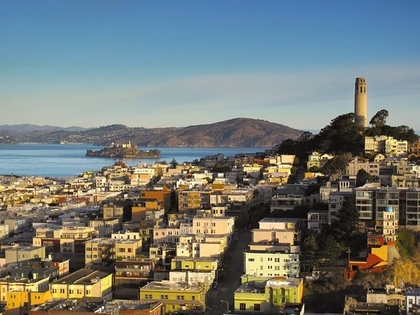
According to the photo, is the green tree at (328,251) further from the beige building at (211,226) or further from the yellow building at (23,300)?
the yellow building at (23,300)

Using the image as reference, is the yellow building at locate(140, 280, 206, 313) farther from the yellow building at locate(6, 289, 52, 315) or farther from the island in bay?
the island in bay

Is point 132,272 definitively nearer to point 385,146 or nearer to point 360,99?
point 385,146

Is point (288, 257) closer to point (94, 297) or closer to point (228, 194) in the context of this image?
point (94, 297)

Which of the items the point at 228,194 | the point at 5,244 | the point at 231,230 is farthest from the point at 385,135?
the point at 5,244

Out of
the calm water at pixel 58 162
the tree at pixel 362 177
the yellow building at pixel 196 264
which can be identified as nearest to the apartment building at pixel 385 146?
the tree at pixel 362 177

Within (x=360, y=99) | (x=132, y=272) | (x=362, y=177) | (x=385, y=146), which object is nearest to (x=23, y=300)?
(x=132, y=272)

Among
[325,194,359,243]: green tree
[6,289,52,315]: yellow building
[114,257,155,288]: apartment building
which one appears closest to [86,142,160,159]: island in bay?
[114,257,155,288]: apartment building
